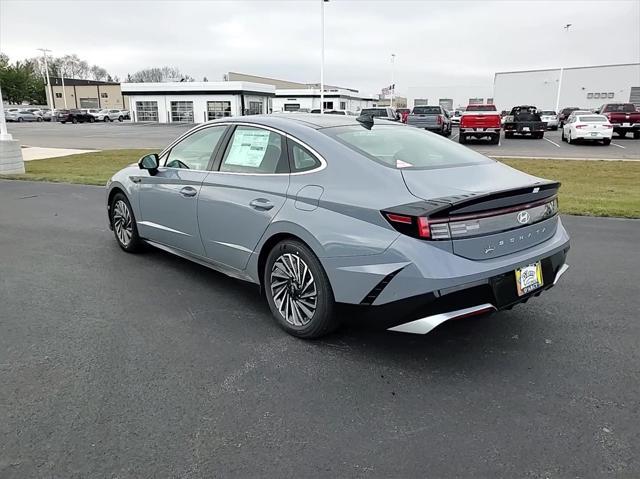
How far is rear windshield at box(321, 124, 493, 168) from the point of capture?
3773mm

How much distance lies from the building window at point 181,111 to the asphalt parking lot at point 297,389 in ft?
180

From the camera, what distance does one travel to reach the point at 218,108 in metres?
54.9

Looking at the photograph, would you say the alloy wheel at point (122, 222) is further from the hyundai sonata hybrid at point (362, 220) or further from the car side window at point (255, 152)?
the car side window at point (255, 152)

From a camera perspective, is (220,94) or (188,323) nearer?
(188,323)

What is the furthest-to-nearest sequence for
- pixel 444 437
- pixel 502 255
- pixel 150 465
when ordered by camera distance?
pixel 502 255, pixel 444 437, pixel 150 465

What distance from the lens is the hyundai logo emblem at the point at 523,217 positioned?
11.3 ft

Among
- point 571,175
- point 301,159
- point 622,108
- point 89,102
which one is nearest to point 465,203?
point 301,159

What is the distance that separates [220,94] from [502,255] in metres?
54.4

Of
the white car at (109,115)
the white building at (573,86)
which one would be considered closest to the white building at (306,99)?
the white car at (109,115)

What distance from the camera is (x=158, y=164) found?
5.27 meters

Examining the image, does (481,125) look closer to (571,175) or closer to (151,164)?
(571,175)

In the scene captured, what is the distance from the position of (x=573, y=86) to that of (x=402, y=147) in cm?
7212

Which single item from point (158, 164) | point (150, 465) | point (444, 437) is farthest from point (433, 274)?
point (158, 164)

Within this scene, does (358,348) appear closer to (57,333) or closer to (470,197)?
(470,197)
